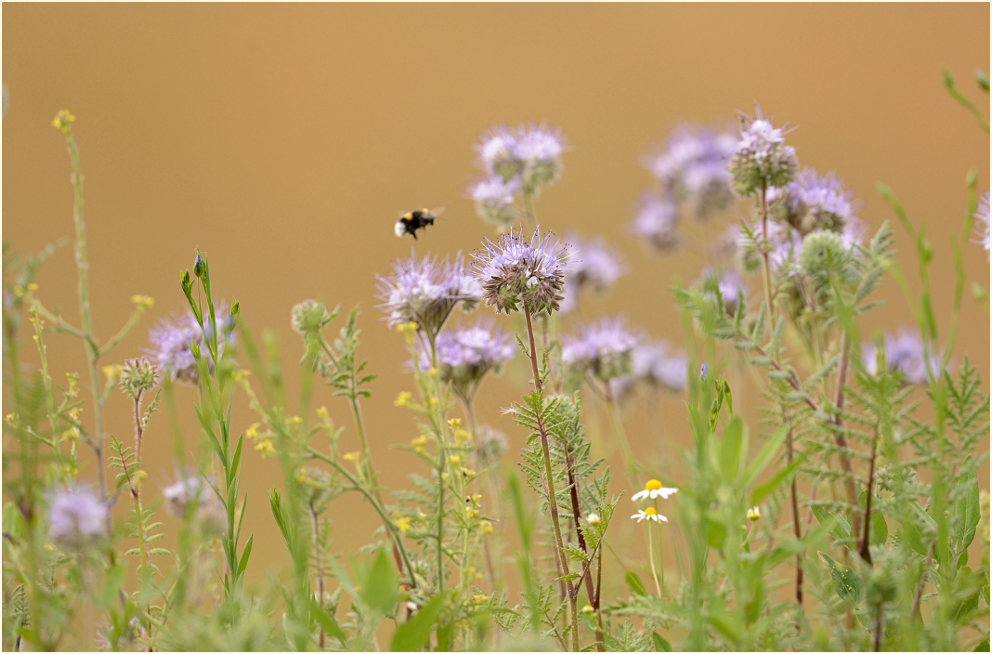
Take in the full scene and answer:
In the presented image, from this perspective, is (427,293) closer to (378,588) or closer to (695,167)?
(378,588)

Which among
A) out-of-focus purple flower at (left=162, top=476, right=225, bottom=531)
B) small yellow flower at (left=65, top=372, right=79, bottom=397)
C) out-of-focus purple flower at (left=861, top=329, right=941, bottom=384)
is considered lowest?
out-of-focus purple flower at (left=162, top=476, right=225, bottom=531)

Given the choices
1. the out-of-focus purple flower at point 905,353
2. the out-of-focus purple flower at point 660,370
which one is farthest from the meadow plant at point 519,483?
the out-of-focus purple flower at point 660,370

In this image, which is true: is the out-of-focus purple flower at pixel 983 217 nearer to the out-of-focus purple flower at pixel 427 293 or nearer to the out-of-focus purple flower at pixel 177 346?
the out-of-focus purple flower at pixel 427 293

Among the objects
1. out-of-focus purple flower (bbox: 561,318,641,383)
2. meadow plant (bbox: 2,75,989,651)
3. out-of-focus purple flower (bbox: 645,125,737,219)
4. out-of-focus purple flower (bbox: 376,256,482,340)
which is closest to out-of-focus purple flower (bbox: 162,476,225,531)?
meadow plant (bbox: 2,75,989,651)

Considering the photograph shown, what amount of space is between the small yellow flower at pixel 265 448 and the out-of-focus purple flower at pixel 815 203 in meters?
0.40

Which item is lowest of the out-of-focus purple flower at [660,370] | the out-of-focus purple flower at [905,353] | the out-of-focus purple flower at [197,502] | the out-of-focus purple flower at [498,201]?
the out-of-focus purple flower at [197,502]

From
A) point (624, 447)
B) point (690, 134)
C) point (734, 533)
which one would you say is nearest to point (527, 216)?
point (624, 447)

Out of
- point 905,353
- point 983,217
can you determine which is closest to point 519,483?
point 983,217

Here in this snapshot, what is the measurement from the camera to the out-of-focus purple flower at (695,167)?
3.85 feet

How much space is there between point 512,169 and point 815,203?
33 centimetres

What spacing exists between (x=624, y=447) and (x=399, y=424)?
98cm

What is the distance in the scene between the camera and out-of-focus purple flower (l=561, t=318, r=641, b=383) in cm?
85

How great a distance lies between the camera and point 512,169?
0.87 m

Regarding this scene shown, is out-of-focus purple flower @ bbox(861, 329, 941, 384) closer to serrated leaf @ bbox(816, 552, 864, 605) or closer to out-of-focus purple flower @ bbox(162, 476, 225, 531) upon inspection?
serrated leaf @ bbox(816, 552, 864, 605)
